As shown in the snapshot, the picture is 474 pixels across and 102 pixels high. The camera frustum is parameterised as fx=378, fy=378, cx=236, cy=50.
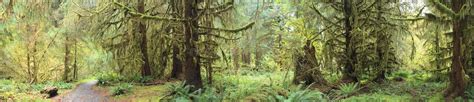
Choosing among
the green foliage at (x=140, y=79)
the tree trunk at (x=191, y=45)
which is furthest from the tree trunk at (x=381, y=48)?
the green foliage at (x=140, y=79)

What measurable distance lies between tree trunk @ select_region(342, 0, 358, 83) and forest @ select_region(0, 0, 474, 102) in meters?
0.03

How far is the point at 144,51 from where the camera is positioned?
16.0 m

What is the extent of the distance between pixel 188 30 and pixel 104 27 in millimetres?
7232

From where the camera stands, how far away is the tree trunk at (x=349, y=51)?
11977 millimetres

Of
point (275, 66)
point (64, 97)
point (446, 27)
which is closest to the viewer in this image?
point (446, 27)

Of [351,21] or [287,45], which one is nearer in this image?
[351,21]

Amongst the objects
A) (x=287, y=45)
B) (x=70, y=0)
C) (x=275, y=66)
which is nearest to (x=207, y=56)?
(x=287, y=45)

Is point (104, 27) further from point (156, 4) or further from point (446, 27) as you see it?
point (446, 27)

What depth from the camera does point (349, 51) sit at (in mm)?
11961

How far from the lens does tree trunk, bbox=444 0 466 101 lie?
8.34 metres

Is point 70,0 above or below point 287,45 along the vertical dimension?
above

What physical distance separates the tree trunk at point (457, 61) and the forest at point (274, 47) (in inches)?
0.9

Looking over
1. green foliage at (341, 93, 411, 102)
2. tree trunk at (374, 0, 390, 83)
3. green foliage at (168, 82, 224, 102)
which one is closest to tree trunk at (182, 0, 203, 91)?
green foliage at (168, 82, 224, 102)

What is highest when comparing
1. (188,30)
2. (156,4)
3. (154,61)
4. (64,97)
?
(156,4)
